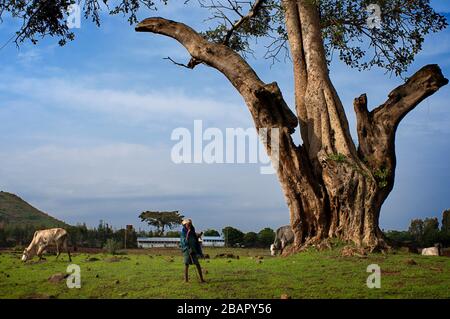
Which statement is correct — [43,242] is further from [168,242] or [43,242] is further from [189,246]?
[168,242]

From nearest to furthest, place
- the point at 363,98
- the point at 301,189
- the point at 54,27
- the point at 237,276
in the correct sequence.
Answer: the point at 237,276 < the point at 301,189 < the point at 363,98 < the point at 54,27

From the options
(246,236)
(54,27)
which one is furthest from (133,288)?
(246,236)

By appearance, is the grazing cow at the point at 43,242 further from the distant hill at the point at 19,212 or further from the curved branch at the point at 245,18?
the distant hill at the point at 19,212

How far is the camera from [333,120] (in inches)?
699

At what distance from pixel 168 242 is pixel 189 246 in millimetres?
24001

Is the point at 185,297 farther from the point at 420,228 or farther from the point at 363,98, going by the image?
the point at 420,228

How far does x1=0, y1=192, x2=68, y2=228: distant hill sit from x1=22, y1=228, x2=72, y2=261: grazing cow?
23.5 m

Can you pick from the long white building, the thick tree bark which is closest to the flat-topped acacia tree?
the thick tree bark

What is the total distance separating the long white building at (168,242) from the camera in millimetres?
33625

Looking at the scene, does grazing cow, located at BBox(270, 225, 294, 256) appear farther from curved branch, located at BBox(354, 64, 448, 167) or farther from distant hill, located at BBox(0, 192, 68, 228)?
distant hill, located at BBox(0, 192, 68, 228)

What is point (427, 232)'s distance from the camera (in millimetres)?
33062

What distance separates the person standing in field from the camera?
37.7 feet
